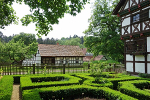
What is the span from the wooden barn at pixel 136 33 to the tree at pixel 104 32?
18.0 feet

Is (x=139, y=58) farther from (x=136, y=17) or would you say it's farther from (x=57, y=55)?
(x=57, y=55)

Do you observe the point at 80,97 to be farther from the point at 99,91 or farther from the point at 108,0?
the point at 108,0

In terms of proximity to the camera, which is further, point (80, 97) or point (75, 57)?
point (75, 57)

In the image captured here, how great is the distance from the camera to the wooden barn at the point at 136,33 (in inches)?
575

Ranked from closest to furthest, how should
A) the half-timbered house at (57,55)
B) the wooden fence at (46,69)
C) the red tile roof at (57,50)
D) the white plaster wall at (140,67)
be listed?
the wooden fence at (46,69), the white plaster wall at (140,67), the half-timbered house at (57,55), the red tile roof at (57,50)

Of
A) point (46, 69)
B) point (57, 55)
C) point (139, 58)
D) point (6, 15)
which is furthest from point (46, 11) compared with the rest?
point (57, 55)

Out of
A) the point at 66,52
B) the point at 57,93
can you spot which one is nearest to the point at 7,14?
the point at 57,93

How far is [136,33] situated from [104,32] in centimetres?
967

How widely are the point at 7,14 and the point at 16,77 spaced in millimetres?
5652

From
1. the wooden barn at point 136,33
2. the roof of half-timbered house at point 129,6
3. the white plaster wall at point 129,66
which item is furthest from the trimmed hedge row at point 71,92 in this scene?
the roof of half-timbered house at point 129,6

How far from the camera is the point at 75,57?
34.3 metres

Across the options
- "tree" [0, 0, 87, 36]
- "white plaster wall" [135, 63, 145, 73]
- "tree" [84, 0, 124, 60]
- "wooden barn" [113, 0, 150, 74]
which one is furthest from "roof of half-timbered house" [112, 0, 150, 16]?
"tree" [0, 0, 87, 36]

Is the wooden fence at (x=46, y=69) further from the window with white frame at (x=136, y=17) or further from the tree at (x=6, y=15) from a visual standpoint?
the window with white frame at (x=136, y=17)

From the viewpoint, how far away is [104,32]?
24797 mm
